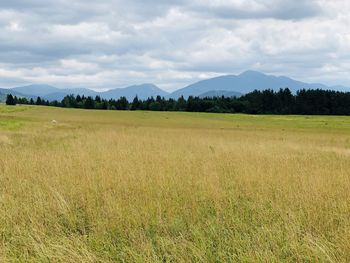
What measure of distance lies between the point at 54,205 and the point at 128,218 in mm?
1584

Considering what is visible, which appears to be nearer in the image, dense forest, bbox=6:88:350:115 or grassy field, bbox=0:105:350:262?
grassy field, bbox=0:105:350:262

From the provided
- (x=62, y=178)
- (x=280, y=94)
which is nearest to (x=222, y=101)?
(x=280, y=94)

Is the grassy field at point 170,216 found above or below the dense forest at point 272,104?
below

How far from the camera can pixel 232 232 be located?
5.82 m

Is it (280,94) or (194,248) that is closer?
(194,248)

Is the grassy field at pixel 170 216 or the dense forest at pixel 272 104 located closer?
the grassy field at pixel 170 216

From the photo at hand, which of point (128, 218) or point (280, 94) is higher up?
point (280, 94)

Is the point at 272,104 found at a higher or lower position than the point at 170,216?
higher

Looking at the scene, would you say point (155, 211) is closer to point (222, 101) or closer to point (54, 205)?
point (54, 205)

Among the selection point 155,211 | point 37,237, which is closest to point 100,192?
point 155,211

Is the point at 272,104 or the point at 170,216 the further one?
the point at 272,104

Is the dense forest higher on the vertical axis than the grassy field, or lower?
higher

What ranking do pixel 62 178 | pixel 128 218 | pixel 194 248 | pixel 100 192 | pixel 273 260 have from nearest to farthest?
1. pixel 273 260
2. pixel 194 248
3. pixel 128 218
4. pixel 100 192
5. pixel 62 178

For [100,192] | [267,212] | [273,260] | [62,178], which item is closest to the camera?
[273,260]
